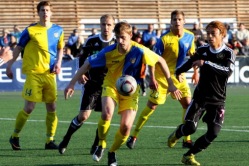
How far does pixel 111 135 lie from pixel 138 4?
2381 cm

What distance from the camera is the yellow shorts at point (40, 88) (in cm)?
1251

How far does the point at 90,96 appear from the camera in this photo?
483 inches

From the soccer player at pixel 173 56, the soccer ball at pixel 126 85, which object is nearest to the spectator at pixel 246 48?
the soccer player at pixel 173 56

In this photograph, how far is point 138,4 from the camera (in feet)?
124

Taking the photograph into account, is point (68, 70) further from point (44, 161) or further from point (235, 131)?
point (44, 161)

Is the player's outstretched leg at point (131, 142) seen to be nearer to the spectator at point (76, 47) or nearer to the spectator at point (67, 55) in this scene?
the spectator at point (67, 55)

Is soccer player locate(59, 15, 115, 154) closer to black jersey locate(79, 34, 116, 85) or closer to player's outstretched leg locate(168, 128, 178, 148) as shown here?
black jersey locate(79, 34, 116, 85)

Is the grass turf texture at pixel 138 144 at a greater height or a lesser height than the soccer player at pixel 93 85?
lesser

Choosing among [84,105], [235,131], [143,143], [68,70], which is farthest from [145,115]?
[68,70]

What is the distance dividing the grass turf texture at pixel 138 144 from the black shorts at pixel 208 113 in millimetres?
590

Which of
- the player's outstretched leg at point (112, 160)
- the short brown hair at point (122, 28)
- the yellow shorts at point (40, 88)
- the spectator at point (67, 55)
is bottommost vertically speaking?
the player's outstretched leg at point (112, 160)

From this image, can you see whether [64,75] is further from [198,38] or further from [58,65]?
[58,65]

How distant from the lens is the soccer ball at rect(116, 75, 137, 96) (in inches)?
404

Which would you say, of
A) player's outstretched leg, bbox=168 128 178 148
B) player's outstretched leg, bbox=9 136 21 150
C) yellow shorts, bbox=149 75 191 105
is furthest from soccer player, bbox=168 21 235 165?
player's outstretched leg, bbox=9 136 21 150
